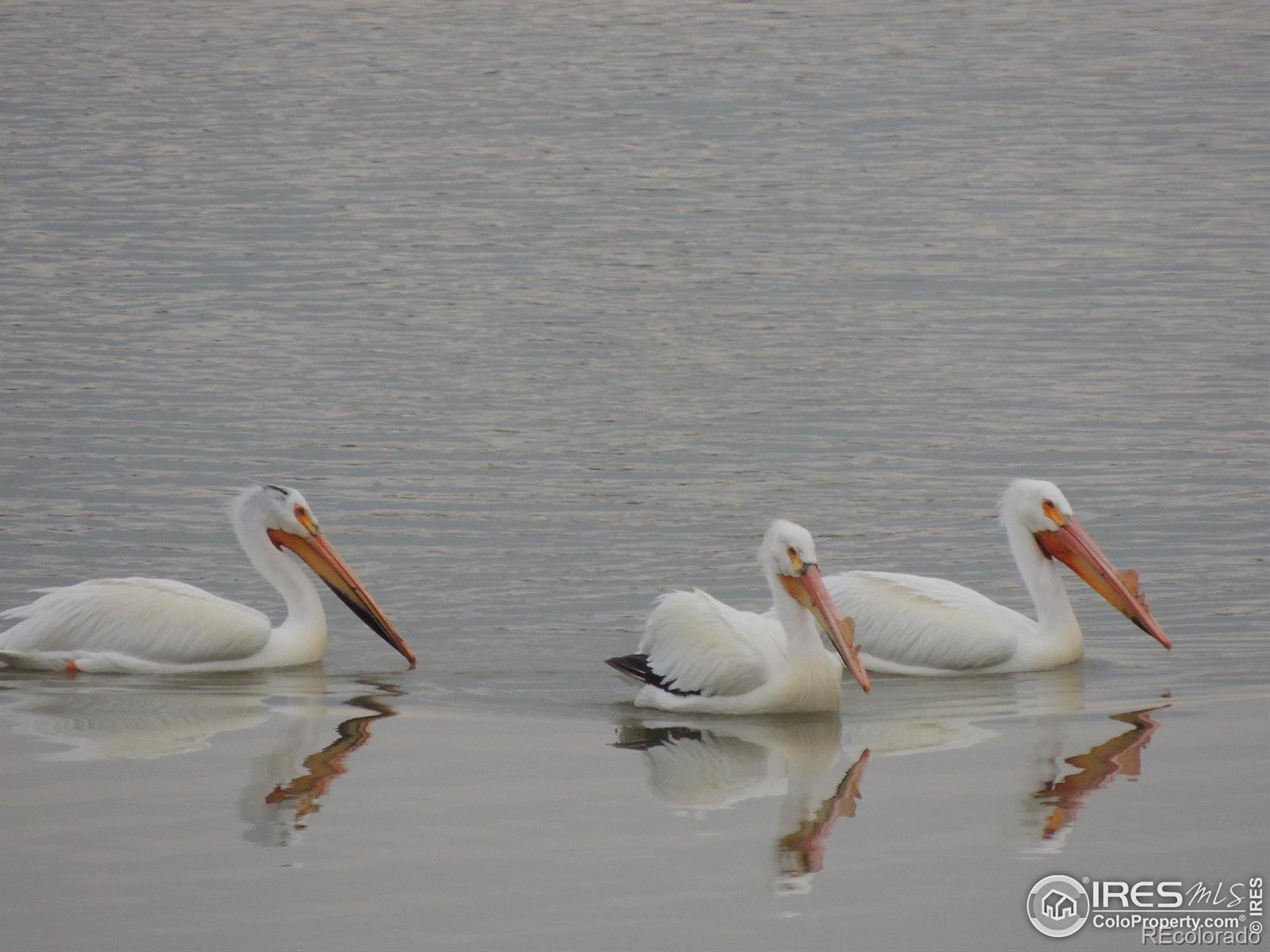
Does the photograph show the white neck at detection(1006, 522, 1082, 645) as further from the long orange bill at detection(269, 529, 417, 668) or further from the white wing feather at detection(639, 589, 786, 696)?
the long orange bill at detection(269, 529, 417, 668)

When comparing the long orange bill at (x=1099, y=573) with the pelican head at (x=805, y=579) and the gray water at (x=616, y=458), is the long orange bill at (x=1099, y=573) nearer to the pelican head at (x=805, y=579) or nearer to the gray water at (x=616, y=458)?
the gray water at (x=616, y=458)

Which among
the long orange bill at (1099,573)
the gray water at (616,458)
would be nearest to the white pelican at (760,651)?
the gray water at (616,458)

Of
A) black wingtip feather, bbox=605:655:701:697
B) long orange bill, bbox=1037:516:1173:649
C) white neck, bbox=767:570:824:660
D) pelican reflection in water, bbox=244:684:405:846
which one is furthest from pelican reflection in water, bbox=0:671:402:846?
long orange bill, bbox=1037:516:1173:649

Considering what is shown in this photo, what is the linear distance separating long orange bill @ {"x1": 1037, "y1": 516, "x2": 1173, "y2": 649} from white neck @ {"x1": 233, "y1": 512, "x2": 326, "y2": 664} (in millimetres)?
2587

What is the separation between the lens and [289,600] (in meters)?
7.93

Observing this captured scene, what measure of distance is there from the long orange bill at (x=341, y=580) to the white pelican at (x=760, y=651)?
107 cm

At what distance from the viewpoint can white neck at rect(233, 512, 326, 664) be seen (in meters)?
7.74

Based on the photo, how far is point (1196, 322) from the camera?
13.2 metres

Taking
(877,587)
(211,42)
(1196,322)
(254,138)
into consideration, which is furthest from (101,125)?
(877,587)

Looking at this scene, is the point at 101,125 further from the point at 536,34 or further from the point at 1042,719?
the point at 1042,719

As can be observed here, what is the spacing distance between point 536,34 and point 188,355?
17081mm

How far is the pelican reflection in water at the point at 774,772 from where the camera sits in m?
5.34

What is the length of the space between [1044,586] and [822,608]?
1384mm

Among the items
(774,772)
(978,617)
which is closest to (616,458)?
(978,617)
